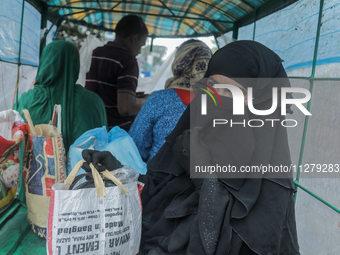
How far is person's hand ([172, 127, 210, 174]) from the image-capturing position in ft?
3.84

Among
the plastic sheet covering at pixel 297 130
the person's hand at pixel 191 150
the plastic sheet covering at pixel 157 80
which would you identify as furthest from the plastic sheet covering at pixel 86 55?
the person's hand at pixel 191 150

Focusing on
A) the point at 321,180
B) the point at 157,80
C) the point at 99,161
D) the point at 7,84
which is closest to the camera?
the point at 99,161

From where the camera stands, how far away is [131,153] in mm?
1891

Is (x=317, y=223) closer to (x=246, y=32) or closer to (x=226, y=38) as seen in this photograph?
(x=246, y=32)

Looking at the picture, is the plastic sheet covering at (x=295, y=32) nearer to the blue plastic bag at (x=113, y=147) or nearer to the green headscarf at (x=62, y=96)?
the blue plastic bag at (x=113, y=147)

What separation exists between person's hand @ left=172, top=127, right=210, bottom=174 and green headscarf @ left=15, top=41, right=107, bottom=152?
1266 mm

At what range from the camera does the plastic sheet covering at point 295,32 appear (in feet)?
6.14

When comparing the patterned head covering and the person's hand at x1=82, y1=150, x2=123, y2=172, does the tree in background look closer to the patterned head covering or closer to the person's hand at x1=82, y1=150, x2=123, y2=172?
the patterned head covering

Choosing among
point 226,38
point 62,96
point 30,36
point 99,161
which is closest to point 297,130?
point 99,161

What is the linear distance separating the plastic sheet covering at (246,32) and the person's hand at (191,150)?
216cm

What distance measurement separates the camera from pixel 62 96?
2.22 metres

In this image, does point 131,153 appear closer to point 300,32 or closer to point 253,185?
point 253,185

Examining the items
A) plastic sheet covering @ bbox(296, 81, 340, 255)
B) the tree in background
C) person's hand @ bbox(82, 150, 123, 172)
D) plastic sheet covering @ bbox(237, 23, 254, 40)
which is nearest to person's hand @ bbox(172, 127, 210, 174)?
person's hand @ bbox(82, 150, 123, 172)

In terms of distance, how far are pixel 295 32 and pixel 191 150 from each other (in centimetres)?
144
